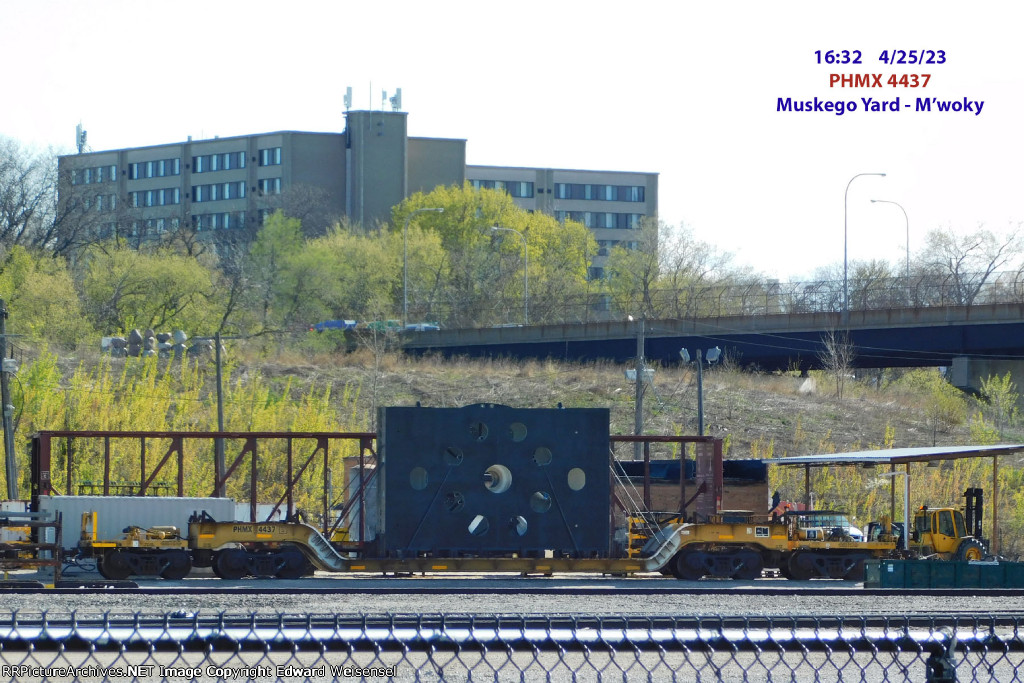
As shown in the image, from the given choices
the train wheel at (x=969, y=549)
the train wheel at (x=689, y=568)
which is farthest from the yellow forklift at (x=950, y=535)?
the train wheel at (x=689, y=568)

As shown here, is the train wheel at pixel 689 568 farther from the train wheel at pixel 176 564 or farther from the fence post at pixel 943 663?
the fence post at pixel 943 663

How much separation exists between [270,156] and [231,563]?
4540 inches

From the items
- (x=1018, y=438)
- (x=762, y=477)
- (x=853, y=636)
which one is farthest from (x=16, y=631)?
(x=1018, y=438)

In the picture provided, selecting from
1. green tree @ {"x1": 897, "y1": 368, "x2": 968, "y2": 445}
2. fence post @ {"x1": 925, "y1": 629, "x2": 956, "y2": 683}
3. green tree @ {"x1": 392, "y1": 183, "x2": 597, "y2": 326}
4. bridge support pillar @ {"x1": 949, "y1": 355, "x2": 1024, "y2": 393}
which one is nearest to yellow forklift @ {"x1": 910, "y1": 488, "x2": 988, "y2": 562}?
green tree @ {"x1": 897, "y1": 368, "x2": 968, "y2": 445}

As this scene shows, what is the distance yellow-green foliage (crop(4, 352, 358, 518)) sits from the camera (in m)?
48.0

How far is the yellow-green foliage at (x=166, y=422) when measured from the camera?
4797cm

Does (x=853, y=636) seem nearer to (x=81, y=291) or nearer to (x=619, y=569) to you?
(x=619, y=569)

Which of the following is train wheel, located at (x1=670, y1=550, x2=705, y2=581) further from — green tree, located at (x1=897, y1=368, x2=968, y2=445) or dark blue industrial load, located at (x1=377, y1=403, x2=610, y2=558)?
green tree, located at (x1=897, y1=368, x2=968, y2=445)

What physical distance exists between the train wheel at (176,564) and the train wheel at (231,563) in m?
0.65

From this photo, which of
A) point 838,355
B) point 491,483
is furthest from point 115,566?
point 838,355

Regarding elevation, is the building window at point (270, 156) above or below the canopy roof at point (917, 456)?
A: above

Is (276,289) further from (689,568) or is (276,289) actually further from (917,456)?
(917,456)

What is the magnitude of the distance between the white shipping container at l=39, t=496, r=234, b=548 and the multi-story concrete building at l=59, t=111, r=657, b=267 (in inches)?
3594

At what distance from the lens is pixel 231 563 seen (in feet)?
96.0
